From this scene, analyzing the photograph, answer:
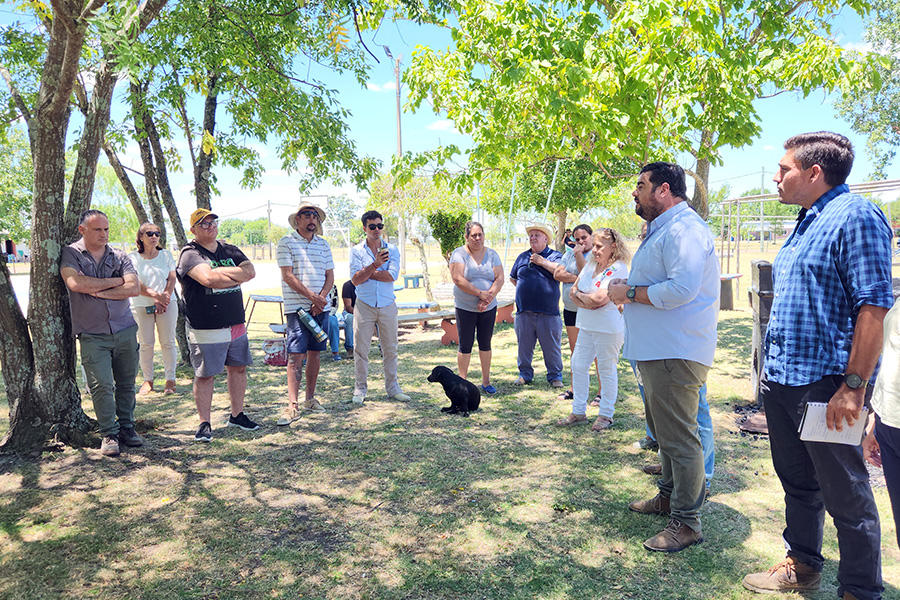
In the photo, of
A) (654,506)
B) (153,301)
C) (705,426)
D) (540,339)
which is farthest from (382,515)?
(153,301)

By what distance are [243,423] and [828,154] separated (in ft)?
15.8

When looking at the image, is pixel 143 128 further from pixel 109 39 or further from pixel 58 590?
pixel 58 590

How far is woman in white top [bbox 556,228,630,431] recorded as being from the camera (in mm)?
4684

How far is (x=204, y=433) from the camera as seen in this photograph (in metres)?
4.86

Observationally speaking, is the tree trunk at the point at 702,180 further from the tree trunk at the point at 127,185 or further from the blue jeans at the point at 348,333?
the tree trunk at the point at 127,185

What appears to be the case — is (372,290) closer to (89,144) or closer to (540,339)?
(540,339)

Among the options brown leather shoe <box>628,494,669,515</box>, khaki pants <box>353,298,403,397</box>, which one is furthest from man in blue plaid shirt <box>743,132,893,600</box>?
khaki pants <box>353,298,403,397</box>

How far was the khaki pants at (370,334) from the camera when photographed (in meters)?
5.89

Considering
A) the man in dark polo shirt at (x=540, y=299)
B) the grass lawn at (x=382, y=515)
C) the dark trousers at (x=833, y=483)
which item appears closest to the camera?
the dark trousers at (x=833, y=483)

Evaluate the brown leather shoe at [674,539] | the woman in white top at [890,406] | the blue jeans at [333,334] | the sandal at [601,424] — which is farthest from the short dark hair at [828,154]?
the blue jeans at [333,334]

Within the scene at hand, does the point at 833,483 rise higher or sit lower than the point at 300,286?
lower

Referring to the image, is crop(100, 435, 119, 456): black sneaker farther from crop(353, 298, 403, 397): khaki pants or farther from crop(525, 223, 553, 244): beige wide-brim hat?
crop(525, 223, 553, 244): beige wide-brim hat

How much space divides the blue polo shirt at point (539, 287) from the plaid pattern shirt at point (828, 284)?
4047 mm

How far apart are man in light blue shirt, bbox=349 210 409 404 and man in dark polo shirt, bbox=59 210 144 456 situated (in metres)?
2.07
